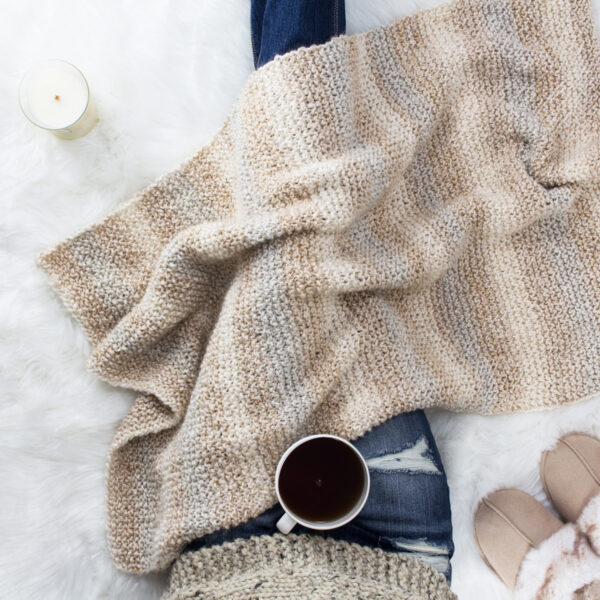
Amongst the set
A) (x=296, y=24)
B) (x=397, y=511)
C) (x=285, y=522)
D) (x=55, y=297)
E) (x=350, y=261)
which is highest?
(x=296, y=24)

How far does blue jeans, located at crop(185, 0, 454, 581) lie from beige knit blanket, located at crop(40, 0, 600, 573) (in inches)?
1.2

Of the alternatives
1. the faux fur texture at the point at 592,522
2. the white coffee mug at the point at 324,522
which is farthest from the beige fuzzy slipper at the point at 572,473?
the white coffee mug at the point at 324,522

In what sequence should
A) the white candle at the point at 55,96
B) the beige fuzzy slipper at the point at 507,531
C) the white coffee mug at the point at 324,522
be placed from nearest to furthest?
1. the white coffee mug at the point at 324,522
2. the white candle at the point at 55,96
3. the beige fuzzy slipper at the point at 507,531

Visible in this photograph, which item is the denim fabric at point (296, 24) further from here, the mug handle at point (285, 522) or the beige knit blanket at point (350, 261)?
the mug handle at point (285, 522)

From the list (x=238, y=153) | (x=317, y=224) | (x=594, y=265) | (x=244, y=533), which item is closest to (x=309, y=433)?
(x=244, y=533)

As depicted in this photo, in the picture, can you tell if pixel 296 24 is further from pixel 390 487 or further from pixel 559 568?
pixel 559 568

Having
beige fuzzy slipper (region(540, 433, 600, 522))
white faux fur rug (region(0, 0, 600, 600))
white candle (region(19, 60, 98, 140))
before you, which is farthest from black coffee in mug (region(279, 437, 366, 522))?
white candle (region(19, 60, 98, 140))

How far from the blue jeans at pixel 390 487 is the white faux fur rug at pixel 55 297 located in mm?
87

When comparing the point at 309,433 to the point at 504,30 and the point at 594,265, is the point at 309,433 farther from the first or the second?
the point at 504,30

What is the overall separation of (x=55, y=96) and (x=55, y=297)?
0.90ft

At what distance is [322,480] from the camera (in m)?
0.71

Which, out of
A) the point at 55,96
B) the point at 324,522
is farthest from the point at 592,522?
the point at 55,96

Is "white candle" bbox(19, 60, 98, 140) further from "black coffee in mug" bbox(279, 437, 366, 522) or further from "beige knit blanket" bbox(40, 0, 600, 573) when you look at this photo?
"black coffee in mug" bbox(279, 437, 366, 522)

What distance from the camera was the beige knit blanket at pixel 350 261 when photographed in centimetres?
74
